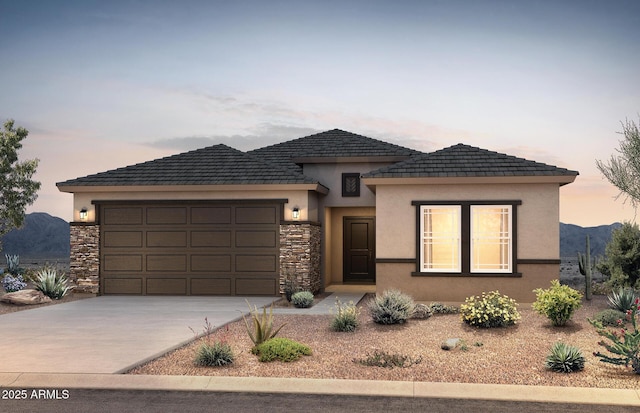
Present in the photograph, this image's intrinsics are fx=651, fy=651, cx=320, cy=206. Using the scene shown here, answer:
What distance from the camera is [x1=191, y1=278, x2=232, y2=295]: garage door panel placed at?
19.3 metres

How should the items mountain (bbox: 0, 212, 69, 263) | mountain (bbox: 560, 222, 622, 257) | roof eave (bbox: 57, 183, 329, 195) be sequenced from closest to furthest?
roof eave (bbox: 57, 183, 329, 195) → mountain (bbox: 560, 222, 622, 257) → mountain (bbox: 0, 212, 69, 263)

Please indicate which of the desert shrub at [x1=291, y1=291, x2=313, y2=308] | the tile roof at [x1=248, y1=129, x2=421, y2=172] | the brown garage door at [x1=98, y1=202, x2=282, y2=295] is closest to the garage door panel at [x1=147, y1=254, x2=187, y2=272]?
the brown garage door at [x1=98, y1=202, x2=282, y2=295]

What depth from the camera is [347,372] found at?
9031 millimetres

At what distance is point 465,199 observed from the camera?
16766mm

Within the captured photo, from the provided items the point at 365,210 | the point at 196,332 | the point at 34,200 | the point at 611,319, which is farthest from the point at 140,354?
the point at 34,200

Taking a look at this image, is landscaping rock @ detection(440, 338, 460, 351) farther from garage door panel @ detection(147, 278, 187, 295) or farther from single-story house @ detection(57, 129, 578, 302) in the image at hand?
garage door panel @ detection(147, 278, 187, 295)

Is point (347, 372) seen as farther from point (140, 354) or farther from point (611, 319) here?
point (611, 319)

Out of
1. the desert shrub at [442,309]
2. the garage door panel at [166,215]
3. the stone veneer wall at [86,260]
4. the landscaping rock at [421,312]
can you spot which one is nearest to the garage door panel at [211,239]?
the garage door panel at [166,215]

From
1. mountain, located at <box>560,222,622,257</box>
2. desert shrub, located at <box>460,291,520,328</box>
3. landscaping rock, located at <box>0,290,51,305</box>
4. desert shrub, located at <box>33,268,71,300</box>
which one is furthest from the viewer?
mountain, located at <box>560,222,622,257</box>

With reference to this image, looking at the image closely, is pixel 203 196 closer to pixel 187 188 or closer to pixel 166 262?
pixel 187 188

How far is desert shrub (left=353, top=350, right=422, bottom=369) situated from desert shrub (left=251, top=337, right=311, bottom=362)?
0.87 m

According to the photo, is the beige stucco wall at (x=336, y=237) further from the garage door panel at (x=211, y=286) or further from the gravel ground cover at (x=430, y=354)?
the gravel ground cover at (x=430, y=354)

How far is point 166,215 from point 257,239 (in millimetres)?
2856

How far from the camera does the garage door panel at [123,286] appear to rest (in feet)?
64.4
